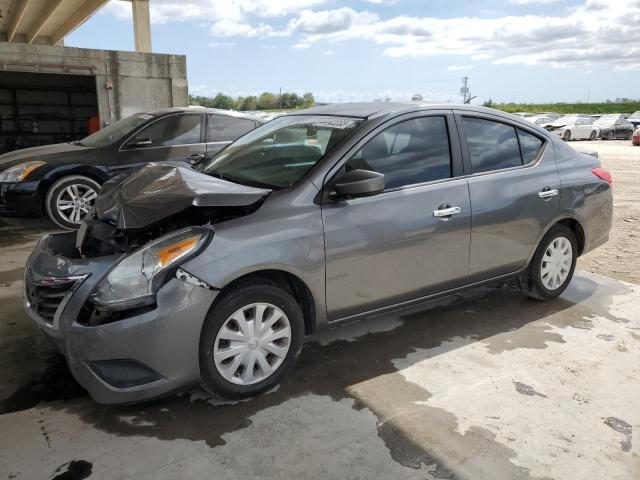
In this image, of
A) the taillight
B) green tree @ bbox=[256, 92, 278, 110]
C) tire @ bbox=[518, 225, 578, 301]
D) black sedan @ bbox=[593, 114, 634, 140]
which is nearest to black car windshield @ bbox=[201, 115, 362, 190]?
tire @ bbox=[518, 225, 578, 301]

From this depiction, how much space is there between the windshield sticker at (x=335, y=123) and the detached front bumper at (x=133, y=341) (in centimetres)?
147

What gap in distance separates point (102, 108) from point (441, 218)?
1135 centimetres

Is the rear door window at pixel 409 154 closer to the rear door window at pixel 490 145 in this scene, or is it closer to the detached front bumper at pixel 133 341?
the rear door window at pixel 490 145

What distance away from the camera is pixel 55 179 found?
22.5 ft

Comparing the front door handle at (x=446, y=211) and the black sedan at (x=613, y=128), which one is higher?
the black sedan at (x=613, y=128)

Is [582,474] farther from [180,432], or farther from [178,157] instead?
[178,157]

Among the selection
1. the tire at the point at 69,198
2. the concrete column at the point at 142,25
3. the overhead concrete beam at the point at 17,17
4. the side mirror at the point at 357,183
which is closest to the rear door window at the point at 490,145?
the side mirror at the point at 357,183

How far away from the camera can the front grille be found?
280 cm

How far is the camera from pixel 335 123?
3.62m

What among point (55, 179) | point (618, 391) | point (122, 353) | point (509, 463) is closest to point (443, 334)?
point (618, 391)

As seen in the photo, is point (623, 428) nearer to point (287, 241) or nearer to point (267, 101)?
point (287, 241)

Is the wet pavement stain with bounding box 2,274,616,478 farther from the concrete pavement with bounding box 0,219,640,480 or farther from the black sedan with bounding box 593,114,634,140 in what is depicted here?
the black sedan with bounding box 593,114,634,140

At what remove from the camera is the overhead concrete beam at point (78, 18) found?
19.0 meters

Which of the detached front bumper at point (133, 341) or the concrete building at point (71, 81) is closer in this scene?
the detached front bumper at point (133, 341)
